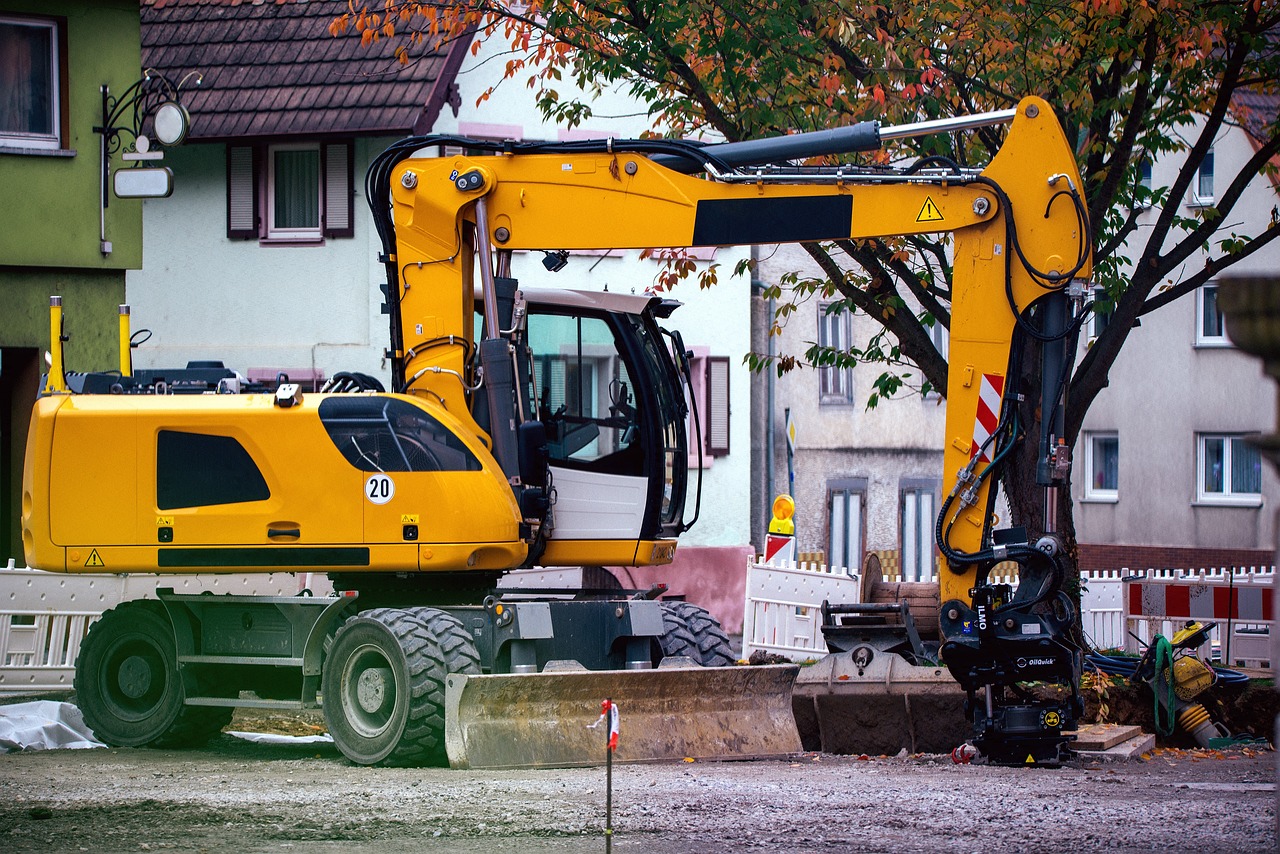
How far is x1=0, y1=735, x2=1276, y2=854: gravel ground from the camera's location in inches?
313

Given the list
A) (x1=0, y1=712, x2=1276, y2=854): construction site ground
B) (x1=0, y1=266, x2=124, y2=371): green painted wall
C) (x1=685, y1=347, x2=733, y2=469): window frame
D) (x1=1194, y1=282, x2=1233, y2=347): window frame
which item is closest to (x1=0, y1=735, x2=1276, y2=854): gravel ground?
(x1=0, y1=712, x2=1276, y2=854): construction site ground

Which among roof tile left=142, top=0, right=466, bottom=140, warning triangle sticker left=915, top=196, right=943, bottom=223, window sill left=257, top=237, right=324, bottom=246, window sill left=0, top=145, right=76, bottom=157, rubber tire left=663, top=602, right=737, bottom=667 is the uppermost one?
roof tile left=142, top=0, right=466, bottom=140

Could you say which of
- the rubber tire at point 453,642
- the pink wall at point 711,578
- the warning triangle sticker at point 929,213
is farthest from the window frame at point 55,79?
the pink wall at point 711,578

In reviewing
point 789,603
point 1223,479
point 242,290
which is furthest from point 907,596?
point 1223,479

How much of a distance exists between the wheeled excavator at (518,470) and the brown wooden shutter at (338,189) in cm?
1303

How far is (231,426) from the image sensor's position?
38.3 feet

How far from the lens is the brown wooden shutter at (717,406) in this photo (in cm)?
2697

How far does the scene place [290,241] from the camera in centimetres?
2542

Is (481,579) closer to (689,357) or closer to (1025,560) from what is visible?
(689,357)

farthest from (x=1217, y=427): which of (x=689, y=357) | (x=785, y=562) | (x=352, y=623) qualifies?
(x=352, y=623)

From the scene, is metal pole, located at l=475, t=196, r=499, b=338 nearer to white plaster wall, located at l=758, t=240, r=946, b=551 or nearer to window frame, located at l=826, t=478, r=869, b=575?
white plaster wall, located at l=758, t=240, r=946, b=551

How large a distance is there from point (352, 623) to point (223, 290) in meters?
15.2

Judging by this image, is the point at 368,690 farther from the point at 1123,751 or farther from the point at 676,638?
the point at 1123,751

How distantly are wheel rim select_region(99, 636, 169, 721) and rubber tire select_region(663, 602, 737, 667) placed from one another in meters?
3.55
